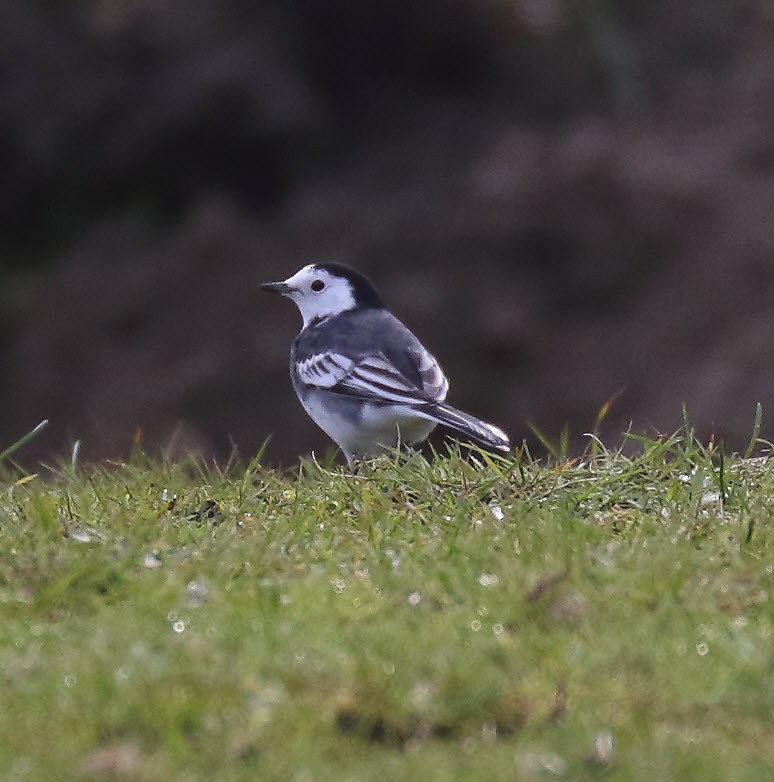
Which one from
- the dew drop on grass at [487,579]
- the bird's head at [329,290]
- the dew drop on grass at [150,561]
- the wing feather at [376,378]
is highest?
the dew drop on grass at [487,579]

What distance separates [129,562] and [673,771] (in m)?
2.32

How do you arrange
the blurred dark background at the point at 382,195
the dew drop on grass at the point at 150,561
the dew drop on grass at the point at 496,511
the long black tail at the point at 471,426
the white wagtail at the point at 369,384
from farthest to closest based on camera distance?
the blurred dark background at the point at 382,195 → the white wagtail at the point at 369,384 → the long black tail at the point at 471,426 → the dew drop on grass at the point at 496,511 → the dew drop on grass at the point at 150,561

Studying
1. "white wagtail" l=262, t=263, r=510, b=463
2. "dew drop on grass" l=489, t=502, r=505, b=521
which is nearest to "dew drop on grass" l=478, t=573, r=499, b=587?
"dew drop on grass" l=489, t=502, r=505, b=521

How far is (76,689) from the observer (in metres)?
4.44

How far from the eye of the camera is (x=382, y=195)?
2227 cm

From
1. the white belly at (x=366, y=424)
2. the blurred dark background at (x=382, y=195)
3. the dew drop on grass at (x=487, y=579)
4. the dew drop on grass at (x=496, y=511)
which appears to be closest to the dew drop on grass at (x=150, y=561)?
the dew drop on grass at (x=487, y=579)

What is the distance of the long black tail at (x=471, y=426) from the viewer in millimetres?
7406

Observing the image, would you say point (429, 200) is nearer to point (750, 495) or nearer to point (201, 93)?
point (201, 93)

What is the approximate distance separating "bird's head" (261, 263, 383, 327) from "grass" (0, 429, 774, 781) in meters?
2.27

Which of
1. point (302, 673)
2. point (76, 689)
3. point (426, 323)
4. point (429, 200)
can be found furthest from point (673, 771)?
point (429, 200)

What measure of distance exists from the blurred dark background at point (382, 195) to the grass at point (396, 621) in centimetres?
1180

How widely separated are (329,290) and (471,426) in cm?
208

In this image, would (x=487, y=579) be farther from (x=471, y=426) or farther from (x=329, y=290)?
(x=329, y=290)

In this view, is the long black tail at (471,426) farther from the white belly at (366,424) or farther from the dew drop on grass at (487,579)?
the dew drop on grass at (487,579)
